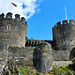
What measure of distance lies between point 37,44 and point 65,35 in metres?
6.56

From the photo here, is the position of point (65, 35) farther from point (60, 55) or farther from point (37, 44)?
point (37, 44)

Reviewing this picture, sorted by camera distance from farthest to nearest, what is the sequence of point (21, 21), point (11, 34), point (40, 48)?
point (21, 21), point (11, 34), point (40, 48)

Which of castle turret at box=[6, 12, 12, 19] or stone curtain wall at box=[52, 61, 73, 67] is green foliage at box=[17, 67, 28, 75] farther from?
castle turret at box=[6, 12, 12, 19]

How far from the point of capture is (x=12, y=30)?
21.1 metres

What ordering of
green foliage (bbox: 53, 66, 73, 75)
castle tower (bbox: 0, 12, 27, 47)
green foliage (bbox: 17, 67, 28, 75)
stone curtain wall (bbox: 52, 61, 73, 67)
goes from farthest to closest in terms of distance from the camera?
castle tower (bbox: 0, 12, 27, 47), stone curtain wall (bbox: 52, 61, 73, 67), green foliage (bbox: 53, 66, 73, 75), green foliage (bbox: 17, 67, 28, 75)

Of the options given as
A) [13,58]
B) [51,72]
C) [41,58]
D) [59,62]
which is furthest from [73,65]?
[13,58]

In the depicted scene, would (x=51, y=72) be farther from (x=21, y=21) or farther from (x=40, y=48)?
(x=21, y=21)

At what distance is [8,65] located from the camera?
16.7 meters

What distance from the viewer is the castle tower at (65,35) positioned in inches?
885

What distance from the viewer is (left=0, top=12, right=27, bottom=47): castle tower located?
67.8ft

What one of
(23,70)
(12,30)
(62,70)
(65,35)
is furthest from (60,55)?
(12,30)

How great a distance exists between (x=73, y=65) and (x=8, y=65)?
8272 millimetres

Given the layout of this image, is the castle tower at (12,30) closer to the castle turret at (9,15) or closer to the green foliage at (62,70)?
the castle turret at (9,15)

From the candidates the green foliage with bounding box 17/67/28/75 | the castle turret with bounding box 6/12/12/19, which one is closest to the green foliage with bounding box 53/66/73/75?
the green foliage with bounding box 17/67/28/75
